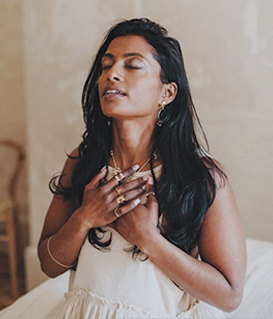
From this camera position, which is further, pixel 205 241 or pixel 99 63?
Result: pixel 99 63

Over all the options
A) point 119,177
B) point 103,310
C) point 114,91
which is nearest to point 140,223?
point 119,177

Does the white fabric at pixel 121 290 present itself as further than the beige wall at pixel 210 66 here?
No

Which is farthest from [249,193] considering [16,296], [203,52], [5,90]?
[5,90]

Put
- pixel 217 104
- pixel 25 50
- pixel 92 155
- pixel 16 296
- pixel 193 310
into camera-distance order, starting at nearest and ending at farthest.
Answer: pixel 193 310, pixel 92 155, pixel 217 104, pixel 25 50, pixel 16 296

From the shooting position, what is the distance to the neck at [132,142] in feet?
4.73

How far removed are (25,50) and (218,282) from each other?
1753mm

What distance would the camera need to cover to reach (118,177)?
1401mm

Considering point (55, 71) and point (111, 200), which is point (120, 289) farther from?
point (55, 71)

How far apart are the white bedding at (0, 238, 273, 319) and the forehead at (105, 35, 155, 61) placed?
0.87 m

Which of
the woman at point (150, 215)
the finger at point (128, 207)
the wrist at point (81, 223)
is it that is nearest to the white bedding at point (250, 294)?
the woman at point (150, 215)

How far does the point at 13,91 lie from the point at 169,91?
2.02 meters

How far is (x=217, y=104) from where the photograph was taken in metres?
2.08

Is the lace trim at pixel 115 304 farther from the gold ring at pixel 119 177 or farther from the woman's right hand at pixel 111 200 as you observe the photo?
the gold ring at pixel 119 177

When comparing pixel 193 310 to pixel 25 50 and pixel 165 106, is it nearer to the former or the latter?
pixel 165 106
